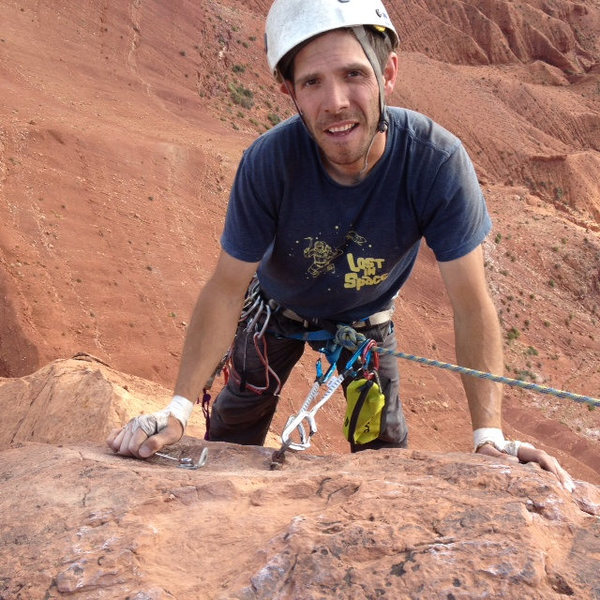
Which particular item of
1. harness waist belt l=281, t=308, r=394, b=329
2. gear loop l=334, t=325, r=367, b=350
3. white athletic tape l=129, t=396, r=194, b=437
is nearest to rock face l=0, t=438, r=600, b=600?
white athletic tape l=129, t=396, r=194, b=437

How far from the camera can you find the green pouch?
3131 millimetres

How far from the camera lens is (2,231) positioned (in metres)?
8.52

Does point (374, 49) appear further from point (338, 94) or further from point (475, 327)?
point (475, 327)

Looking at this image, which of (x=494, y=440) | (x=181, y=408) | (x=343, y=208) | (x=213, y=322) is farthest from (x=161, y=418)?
(x=494, y=440)

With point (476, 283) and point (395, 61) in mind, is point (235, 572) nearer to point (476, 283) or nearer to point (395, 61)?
point (476, 283)

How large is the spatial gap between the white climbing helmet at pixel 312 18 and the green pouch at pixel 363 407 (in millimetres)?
1460

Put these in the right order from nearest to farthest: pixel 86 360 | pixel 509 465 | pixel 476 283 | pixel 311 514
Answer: pixel 311 514
pixel 509 465
pixel 476 283
pixel 86 360

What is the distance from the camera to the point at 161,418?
2.63 m

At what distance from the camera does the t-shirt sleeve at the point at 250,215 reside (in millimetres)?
2811

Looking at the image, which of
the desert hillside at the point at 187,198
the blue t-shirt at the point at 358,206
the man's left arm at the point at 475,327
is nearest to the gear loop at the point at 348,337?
the blue t-shirt at the point at 358,206

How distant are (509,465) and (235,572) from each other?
37.0 inches

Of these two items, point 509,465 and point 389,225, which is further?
point 389,225

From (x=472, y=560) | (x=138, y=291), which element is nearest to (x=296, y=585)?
(x=472, y=560)

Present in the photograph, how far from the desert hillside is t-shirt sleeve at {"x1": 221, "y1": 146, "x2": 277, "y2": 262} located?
4.89m
